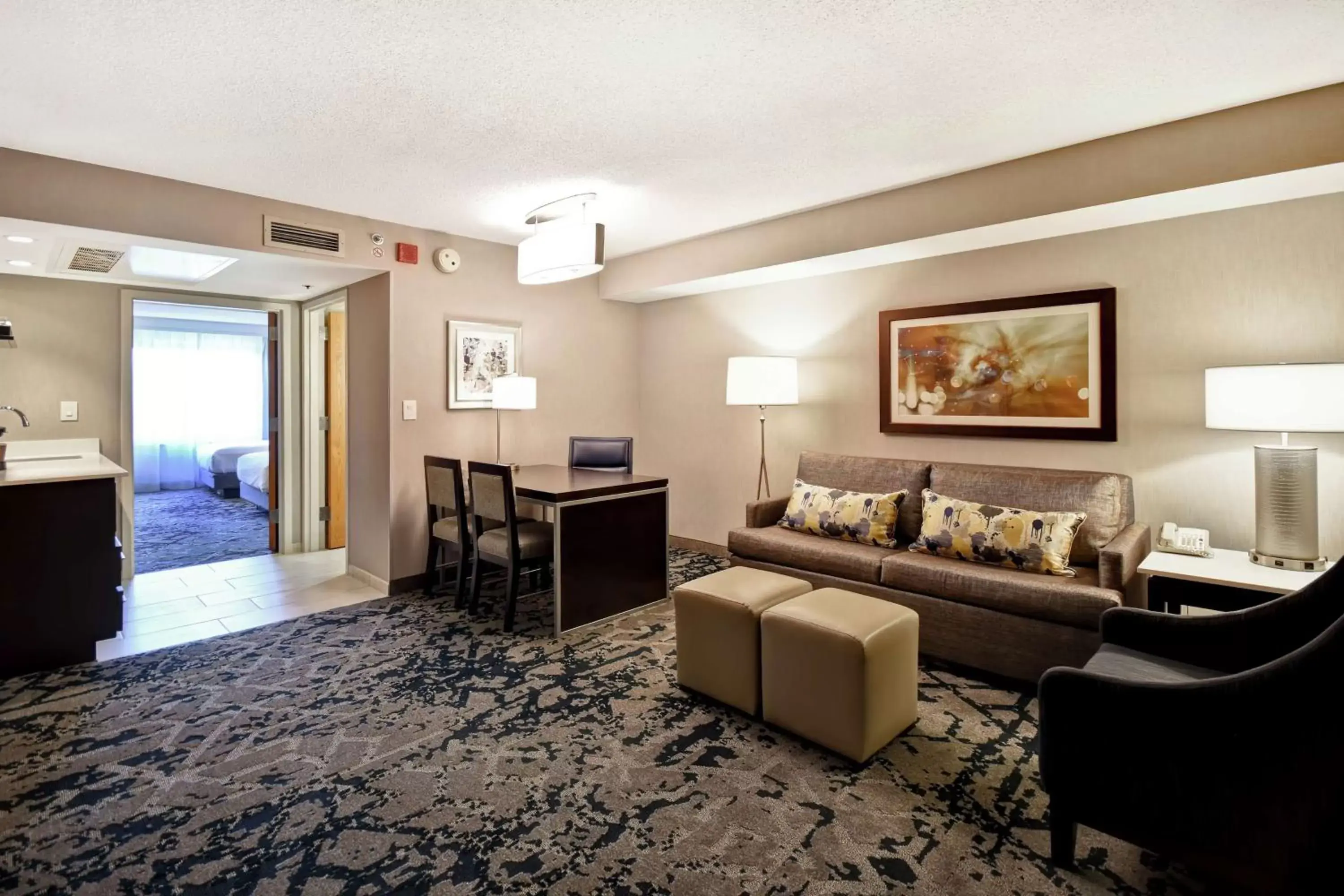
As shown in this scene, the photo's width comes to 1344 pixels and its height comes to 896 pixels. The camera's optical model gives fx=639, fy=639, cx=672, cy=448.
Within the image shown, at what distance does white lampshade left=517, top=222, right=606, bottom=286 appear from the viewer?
11.6 ft

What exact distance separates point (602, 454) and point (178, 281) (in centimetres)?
332

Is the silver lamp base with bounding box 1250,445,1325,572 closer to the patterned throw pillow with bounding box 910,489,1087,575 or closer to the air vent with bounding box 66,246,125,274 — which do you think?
the patterned throw pillow with bounding box 910,489,1087,575

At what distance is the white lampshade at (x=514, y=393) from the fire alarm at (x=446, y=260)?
87 cm

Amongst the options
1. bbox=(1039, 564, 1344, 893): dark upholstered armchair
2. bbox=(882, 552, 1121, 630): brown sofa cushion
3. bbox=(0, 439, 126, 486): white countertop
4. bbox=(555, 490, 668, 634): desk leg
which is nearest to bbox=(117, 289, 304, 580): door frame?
bbox=(0, 439, 126, 486): white countertop

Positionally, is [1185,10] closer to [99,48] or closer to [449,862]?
[449,862]

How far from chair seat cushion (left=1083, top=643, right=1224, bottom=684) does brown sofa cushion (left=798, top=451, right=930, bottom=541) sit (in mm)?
1736

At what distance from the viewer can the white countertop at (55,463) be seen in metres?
3.04

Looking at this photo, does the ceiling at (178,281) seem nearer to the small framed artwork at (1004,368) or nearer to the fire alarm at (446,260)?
the fire alarm at (446,260)

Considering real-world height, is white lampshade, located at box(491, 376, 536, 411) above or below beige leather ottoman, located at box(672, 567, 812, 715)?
above

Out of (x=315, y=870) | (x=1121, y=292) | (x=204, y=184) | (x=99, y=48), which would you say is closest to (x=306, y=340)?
(x=204, y=184)

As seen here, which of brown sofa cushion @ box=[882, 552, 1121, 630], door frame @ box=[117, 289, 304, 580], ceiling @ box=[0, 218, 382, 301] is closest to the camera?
brown sofa cushion @ box=[882, 552, 1121, 630]

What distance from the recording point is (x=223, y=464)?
8117 millimetres

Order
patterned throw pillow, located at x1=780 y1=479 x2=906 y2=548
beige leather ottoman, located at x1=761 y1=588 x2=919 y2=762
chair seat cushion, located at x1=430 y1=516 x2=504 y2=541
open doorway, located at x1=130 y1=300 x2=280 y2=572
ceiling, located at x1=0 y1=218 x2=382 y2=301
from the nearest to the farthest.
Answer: beige leather ottoman, located at x1=761 y1=588 x2=919 y2=762, ceiling, located at x1=0 y1=218 x2=382 y2=301, patterned throw pillow, located at x1=780 y1=479 x2=906 y2=548, chair seat cushion, located at x1=430 y1=516 x2=504 y2=541, open doorway, located at x1=130 y1=300 x2=280 y2=572

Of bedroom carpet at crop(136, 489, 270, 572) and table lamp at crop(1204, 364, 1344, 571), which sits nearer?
table lamp at crop(1204, 364, 1344, 571)
